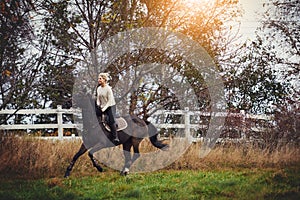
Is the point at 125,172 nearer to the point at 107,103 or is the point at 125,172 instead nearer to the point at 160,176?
the point at 160,176

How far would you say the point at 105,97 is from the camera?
8898 mm

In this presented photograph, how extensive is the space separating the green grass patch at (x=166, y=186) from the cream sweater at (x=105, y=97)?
130 cm

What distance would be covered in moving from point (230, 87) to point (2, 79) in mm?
7523

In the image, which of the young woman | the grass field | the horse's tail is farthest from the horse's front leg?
the young woman

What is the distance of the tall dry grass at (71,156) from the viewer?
30.4 feet

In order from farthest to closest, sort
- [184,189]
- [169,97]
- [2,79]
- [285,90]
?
[285,90] < [169,97] < [2,79] < [184,189]

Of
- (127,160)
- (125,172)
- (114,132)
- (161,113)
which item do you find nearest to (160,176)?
(125,172)

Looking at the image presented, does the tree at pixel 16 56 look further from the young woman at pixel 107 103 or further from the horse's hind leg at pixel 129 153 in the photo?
the horse's hind leg at pixel 129 153

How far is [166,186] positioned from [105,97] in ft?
7.14

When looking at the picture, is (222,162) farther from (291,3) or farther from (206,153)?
(291,3)

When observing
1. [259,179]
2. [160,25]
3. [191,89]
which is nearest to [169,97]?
[191,89]

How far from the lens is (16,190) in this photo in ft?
25.1

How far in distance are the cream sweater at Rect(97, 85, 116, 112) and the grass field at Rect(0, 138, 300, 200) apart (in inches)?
51.3

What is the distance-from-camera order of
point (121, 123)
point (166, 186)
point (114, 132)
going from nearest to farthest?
point (166, 186) → point (114, 132) → point (121, 123)
